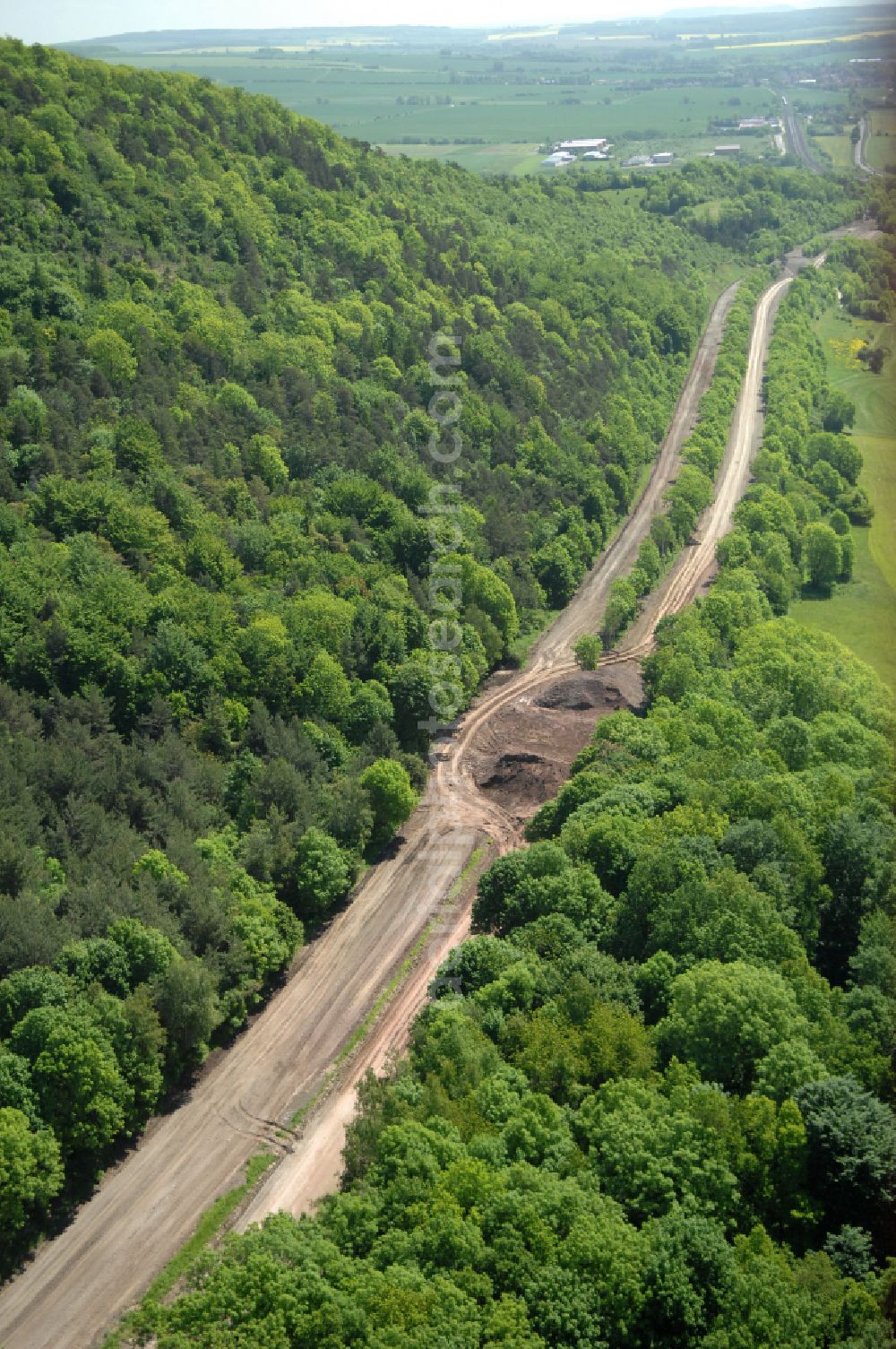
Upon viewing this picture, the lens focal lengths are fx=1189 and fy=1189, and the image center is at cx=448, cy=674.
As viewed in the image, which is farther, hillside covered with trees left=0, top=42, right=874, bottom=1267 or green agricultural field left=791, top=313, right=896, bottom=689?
green agricultural field left=791, top=313, right=896, bottom=689

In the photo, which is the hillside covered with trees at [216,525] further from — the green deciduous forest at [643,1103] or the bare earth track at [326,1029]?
the green deciduous forest at [643,1103]

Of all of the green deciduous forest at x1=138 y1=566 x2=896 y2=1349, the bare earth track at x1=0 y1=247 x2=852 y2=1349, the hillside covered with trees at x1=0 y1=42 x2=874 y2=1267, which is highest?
the hillside covered with trees at x1=0 y1=42 x2=874 y2=1267

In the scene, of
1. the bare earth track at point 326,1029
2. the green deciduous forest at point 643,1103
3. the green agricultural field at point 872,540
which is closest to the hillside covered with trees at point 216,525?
the bare earth track at point 326,1029

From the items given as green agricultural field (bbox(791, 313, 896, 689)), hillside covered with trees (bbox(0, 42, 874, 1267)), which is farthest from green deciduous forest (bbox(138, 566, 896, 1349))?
green agricultural field (bbox(791, 313, 896, 689))

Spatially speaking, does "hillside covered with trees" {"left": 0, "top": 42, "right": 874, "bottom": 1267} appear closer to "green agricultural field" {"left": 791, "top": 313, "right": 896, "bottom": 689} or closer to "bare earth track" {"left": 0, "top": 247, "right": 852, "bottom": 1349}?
"bare earth track" {"left": 0, "top": 247, "right": 852, "bottom": 1349}

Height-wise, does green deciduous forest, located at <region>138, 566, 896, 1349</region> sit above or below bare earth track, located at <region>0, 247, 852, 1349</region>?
above

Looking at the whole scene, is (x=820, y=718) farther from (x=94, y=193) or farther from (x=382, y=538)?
(x=94, y=193)

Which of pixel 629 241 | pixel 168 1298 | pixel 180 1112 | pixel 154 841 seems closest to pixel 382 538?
pixel 154 841
